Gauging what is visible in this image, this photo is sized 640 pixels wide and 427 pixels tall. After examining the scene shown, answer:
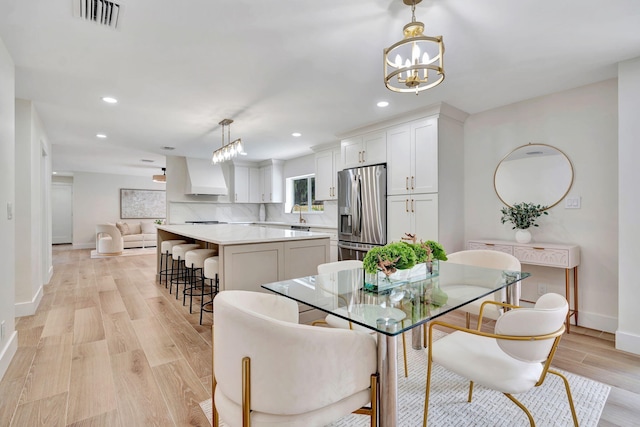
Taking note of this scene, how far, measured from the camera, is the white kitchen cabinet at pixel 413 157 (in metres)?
3.51

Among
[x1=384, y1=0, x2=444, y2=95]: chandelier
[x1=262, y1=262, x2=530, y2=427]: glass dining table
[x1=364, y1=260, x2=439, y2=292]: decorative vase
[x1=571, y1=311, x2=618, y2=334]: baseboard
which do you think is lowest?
[x1=571, y1=311, x2=618, y2=334]: baseboard

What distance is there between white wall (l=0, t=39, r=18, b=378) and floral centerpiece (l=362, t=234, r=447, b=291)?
100 inches

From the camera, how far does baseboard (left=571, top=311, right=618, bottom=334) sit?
9.23 feet

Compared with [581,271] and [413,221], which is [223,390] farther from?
[581,271]

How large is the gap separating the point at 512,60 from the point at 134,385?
3652 mm

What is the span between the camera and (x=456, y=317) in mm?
3217

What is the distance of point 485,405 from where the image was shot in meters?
1.77

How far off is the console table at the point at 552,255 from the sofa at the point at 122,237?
25.2 feet

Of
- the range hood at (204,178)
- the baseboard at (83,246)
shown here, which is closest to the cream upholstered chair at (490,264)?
the range hood at (204,178)

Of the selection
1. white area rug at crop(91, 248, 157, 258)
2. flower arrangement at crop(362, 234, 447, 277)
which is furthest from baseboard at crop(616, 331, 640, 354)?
white area rug at crop(91, 248, 157, 258)

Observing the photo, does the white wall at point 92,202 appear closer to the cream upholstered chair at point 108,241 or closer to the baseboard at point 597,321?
the cream upholstered chair at point 108,241

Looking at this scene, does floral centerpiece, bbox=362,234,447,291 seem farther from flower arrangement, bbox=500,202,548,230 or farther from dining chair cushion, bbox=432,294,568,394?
flower arrangement, bbox=500,202,548,230

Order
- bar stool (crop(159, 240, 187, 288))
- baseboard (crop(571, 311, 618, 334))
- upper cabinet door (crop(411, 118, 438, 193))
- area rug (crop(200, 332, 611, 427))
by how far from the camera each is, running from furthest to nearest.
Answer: bar stool (crop(159, 240, 187, 288))
upper cabinet door (crop(411, 118, 438, 193))
baseboard (crop(571, 311, 618, 334))
area rug (crop(200, 332, 611, 427))

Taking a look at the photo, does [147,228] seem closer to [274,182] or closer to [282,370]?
[274,182]
